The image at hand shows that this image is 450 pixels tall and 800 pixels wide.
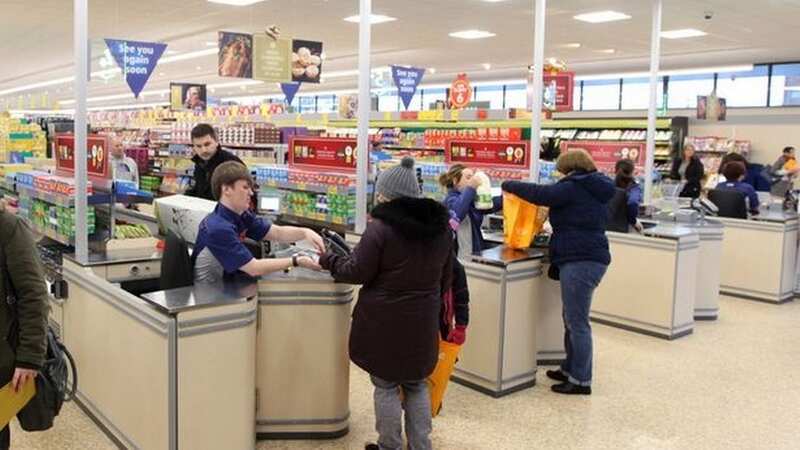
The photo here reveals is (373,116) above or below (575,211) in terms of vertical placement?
above

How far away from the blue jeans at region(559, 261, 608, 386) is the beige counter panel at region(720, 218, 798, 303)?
13.9ft

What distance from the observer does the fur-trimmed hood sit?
3.26 meters

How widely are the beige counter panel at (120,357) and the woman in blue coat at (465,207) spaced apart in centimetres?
221

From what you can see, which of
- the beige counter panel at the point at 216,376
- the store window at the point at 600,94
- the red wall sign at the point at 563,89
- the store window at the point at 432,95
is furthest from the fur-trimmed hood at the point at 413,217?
the store window at the point at 432,95

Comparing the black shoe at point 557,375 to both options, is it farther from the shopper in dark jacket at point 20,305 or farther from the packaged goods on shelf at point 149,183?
the packaged goods on shelf at point 149,183

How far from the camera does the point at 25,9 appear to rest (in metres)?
11.1

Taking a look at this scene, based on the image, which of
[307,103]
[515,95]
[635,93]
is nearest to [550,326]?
[635,93]

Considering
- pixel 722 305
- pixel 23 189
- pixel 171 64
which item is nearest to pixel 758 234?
pixel 722 305

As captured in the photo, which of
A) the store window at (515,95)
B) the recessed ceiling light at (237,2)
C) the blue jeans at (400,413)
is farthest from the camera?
the store window at (515,95)

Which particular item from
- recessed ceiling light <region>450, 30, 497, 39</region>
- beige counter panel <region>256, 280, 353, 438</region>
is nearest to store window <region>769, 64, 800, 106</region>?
recessed ceiling light <region>450, 30, 497, 39</region>

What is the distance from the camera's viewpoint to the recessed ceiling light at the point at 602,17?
1039 centimetres

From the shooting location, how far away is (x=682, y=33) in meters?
11.8

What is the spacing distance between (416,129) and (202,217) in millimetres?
10613

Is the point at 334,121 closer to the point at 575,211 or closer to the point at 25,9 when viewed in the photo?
the point at 25,9
